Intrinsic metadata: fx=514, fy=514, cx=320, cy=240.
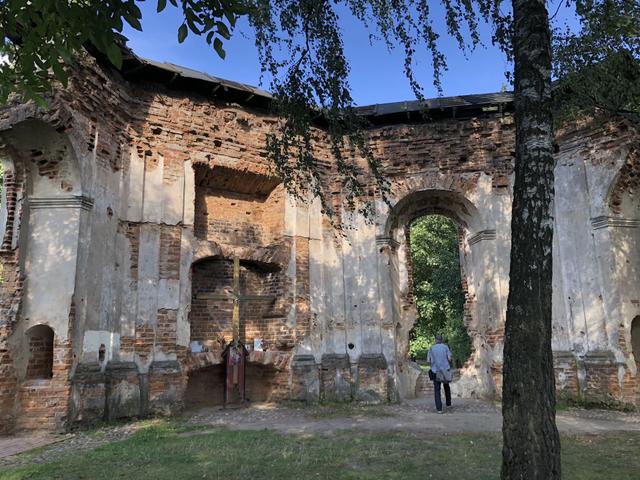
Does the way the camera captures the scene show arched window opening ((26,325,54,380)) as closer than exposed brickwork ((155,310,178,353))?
Yes

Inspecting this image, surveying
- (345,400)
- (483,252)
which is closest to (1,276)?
(345,400)

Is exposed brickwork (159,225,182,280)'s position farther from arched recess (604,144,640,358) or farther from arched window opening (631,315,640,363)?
arched window opening (631,315,640,363)

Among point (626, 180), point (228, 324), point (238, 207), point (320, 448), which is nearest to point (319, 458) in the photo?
point (320, 448)

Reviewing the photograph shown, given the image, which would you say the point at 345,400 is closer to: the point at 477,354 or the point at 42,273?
the point at 477,354

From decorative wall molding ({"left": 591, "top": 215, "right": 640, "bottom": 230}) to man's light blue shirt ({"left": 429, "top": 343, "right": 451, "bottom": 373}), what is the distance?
13.3ft

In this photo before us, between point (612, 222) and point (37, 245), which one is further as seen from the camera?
point (612, 222)

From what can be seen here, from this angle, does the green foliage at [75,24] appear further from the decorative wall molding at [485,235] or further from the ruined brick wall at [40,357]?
the decorative wall molding at [485,235]

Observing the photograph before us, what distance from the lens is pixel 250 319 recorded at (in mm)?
11320

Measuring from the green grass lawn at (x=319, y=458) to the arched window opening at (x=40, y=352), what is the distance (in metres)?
2.20

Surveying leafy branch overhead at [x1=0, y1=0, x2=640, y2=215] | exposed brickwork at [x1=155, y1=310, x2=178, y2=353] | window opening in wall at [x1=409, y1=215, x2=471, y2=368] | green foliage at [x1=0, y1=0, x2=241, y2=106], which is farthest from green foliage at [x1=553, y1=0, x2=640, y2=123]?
window opening in wall at [x1=409, y1=215, x2=471, y2=368]

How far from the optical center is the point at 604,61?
7348 millimetres

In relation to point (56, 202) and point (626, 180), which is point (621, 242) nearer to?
point (626, 180)

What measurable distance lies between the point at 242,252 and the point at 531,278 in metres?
8.02

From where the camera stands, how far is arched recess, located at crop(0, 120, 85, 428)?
26.4 feet
